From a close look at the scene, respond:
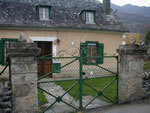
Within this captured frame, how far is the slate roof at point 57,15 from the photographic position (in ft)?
28.0

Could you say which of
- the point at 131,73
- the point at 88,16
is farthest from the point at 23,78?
the point at 88,16

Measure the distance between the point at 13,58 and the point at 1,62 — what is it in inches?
216

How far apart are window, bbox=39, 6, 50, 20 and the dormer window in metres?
2.39

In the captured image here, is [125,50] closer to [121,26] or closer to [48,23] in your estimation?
[48,23]

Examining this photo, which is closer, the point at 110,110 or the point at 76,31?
the point at 110,110

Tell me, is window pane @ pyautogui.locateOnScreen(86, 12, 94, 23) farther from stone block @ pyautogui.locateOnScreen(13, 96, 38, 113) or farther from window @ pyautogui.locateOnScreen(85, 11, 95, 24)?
stone block @ pyautogui.locateOnScreen(13, 96, 38, 113)

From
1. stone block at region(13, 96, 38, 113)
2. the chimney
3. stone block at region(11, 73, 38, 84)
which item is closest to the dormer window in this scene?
the chimney

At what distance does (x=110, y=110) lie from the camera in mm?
3887

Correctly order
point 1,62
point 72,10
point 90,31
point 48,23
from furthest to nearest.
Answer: point 72,10
point 90,31
point 48,23
point 1,62

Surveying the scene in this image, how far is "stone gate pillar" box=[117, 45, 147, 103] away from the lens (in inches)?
165

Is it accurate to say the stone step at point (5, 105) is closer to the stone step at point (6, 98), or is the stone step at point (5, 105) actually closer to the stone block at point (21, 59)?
the stone step at point (6, 98)

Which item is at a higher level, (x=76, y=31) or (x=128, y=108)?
(x=76, y=31)

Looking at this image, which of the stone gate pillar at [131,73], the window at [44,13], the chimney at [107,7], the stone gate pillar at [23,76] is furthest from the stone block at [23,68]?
the chimney at [107,7]

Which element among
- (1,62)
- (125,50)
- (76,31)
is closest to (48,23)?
(76,31)
